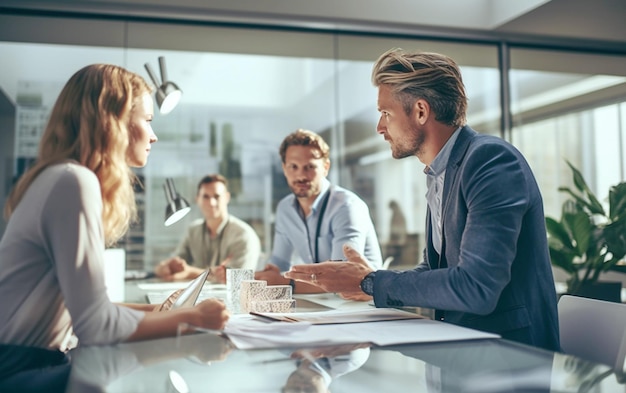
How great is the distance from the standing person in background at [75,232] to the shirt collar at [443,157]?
35.9 inches

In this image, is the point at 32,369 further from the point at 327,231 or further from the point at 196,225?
the point at 196,225

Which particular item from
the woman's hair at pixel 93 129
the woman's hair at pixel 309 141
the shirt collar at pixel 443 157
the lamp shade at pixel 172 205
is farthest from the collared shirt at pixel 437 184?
the lamp shade at pixel 172 205

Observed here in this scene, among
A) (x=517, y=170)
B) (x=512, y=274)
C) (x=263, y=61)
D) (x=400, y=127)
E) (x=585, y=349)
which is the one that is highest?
(x=263, y=61)

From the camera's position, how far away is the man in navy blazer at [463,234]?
5.32 ft

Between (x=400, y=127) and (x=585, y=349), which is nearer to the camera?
(x=585, y=349)

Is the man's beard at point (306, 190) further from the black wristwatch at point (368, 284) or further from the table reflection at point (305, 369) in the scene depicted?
the table reflection at point (305, 369)

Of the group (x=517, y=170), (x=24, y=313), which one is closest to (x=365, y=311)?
(x=517, y=170)

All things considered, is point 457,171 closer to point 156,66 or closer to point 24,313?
point 24,313

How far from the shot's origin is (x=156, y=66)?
15.4 ft

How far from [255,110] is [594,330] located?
3.46 m

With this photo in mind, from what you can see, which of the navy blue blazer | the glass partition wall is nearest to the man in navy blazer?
the navy blue blazer

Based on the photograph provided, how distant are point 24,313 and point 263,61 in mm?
3767

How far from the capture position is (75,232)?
1312 millimetres

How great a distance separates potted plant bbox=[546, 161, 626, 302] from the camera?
185 inches
